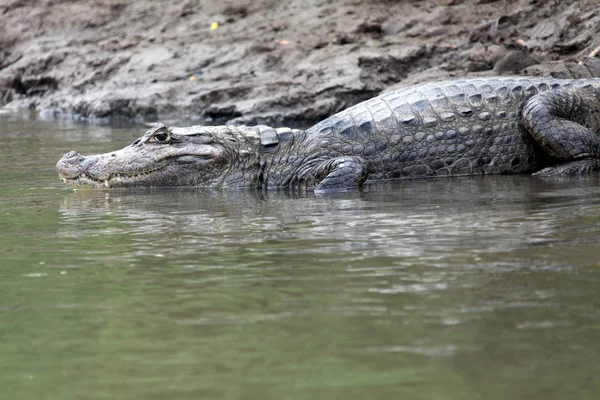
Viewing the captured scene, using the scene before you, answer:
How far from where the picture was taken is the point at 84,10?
20.1 metres

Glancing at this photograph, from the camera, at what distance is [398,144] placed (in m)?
8.21

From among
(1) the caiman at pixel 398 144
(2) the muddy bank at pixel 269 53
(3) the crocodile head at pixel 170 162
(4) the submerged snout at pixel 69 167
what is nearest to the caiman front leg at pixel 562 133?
(1) the caiman at pixel 398 144

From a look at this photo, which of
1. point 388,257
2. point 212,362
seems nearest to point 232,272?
point 388,257

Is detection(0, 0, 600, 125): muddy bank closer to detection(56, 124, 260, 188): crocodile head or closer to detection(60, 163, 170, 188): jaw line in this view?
detection(56, 124, 260, 188): crocodile head

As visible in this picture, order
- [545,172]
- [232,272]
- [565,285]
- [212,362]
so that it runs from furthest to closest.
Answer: [545,172], [232,272], [565,285], [212,362]

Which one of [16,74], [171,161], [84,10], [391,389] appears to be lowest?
[391,389]

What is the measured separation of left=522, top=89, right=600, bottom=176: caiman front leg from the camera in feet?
26.1

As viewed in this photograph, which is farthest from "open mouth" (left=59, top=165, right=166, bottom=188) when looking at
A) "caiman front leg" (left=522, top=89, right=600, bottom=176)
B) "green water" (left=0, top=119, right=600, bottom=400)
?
"caiman front leg" (left=522, top=89, right=600, bottom=176)

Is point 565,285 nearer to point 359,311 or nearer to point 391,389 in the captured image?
point 359,311

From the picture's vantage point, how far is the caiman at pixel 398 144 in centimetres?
807

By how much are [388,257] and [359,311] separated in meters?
0.96

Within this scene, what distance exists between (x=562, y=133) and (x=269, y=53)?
7.50 meters

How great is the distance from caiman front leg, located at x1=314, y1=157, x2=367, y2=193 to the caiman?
0.24 ft

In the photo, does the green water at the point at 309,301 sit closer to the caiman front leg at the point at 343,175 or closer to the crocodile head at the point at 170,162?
the caiman front leg at the point at 343,175
